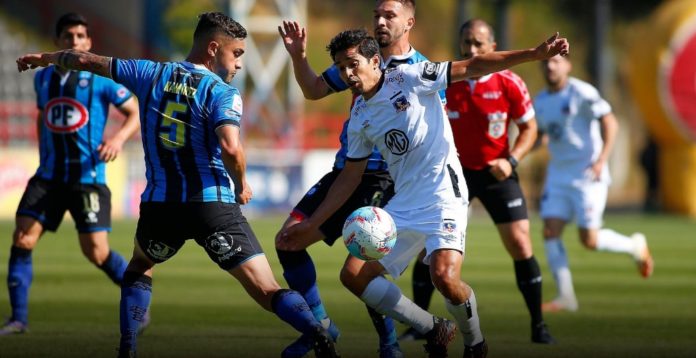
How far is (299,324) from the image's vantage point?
22.2 feet

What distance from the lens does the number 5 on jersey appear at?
6.92 meters

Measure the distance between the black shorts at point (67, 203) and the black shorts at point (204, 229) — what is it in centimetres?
235

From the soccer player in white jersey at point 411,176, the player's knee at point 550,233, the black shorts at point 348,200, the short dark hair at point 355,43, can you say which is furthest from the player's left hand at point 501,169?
the player's knee at point 550,233

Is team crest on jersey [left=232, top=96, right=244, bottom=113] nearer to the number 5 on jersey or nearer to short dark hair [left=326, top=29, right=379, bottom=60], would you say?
the number 5 on jersey

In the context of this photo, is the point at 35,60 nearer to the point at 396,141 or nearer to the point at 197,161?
the point at 197,161

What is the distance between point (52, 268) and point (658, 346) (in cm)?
804

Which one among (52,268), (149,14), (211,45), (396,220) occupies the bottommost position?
(52,268)

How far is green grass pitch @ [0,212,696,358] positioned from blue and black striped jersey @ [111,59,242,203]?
1520 millimetres

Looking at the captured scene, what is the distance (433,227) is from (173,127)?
1667 mm

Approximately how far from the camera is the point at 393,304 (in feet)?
24.8

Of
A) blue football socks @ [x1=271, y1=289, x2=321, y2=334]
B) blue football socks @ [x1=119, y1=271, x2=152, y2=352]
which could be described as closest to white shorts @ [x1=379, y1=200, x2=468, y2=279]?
blue football socks @ [x1=271, y1=289, x2=321, y2=334]

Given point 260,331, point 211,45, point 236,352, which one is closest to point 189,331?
point 260,331

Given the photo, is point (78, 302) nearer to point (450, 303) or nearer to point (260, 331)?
point (260, 331)

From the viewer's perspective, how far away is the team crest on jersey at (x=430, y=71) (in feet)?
23.7
